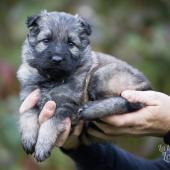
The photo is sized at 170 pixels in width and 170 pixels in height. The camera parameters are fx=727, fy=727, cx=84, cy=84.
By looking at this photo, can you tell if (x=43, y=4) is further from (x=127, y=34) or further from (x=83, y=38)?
(x=83, y=38)

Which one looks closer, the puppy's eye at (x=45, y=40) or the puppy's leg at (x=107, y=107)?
the puppy's leg at (x=107, y=107)

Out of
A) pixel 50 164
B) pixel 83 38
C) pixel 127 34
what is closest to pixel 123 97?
pixel 83 38

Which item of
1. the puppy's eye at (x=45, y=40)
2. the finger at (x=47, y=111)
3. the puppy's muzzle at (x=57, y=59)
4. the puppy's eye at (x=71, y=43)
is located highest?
the puppy's eye at (x=45, y=40)

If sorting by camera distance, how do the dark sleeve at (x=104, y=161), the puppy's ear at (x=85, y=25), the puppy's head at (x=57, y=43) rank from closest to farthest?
the puppy's head at (x=57, y=43) < the puppy's ear at (x=85, y=25) < the dark sleeve at (x=104, y=161)

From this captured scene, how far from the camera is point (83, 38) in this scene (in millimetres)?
5449

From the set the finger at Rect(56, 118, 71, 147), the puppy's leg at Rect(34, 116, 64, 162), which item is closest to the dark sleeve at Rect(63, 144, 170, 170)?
the finger at Rect(56, 118, 71, 147)

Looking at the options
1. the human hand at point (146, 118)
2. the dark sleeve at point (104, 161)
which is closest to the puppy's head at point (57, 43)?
the human hand at point (146, 118)

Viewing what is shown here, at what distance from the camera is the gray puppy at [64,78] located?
5.12 metres

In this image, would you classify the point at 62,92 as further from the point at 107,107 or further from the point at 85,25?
the point at 85,25

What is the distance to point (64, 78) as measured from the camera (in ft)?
17.5

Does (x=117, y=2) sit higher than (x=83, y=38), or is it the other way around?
(x=83, y=38)

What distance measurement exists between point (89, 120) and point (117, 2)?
13.1 feet

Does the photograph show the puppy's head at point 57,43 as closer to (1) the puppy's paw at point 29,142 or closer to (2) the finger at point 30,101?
(2) the finger at point 30,101

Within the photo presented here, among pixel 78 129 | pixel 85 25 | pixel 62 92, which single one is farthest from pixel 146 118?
pixel 85 25
